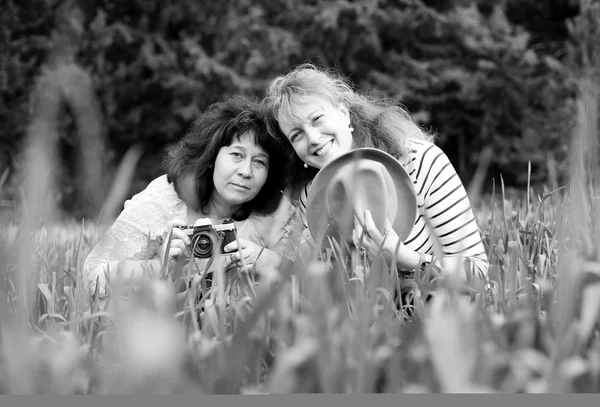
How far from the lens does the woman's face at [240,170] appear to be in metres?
2.46

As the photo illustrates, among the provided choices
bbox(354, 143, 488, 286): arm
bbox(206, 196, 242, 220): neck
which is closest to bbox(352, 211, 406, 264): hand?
bbox(354, 143, 488, 286): arm

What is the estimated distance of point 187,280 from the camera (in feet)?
4.51

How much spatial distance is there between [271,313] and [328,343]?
0.43m

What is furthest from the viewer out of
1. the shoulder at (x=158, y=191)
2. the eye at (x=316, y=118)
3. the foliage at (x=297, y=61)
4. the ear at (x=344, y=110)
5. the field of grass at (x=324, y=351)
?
the foliage at (x=297, y=61)

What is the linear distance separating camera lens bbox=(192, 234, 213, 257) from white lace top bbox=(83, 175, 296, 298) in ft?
1.17

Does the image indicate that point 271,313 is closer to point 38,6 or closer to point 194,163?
point 194,163

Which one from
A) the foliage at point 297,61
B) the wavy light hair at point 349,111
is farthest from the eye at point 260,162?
the foliage at point 297,61

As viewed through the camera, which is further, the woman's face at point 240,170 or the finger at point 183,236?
the woman's face at point 240,170

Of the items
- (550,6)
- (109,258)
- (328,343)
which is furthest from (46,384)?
(550,6)

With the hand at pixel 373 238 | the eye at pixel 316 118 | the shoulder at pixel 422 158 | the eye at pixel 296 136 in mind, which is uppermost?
the eye at pixel 316 118

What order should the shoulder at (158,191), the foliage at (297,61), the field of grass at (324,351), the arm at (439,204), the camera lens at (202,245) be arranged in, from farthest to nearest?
the foliage at (297,61)
the shoulder at (158,191)
the arm at (439,204)
the camera lens at (202,245)
the field of grass at (324,351)

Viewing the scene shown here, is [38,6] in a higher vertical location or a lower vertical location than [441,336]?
higher

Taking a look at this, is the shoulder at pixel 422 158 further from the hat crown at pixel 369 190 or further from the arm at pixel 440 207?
the hat crown at pixel 369 190

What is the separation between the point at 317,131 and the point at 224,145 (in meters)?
0.48
